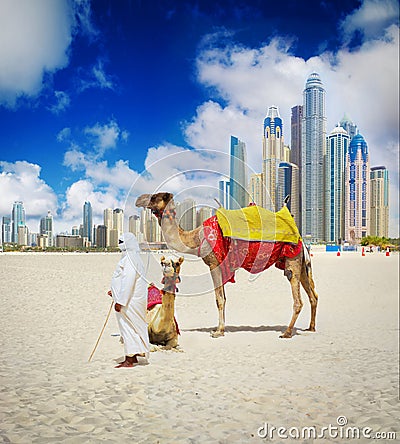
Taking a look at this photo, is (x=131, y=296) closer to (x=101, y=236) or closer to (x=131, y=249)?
(x=131, y=249)

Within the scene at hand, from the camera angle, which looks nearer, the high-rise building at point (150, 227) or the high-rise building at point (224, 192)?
the high-rise building at point (150, 227)

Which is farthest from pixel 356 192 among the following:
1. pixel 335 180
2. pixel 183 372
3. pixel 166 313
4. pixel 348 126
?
pixel 183 372

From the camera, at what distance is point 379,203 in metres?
6.02

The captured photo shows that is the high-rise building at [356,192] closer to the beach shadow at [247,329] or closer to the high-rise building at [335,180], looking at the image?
the high-rise building at [335,180]

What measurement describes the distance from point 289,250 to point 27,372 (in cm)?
230

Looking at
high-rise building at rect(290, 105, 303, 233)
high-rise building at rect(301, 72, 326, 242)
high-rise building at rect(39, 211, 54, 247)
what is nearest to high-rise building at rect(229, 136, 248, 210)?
high-rise building at rect(290, 105, 303, 233)

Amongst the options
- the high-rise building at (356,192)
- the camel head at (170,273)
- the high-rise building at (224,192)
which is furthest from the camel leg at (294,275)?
the camel head at (170,273)

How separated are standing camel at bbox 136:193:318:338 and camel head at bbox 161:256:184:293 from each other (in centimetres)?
31

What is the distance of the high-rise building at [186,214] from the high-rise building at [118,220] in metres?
0.41

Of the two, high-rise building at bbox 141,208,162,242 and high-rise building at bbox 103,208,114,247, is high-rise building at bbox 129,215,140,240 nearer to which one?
high-rise building at bbox 141,208,162,242

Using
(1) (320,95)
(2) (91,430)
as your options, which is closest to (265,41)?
(1) (320,95)

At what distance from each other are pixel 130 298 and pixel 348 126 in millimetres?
3400

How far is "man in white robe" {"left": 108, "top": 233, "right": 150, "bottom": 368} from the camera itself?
122 inches

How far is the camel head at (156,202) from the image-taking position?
352 centimetres
